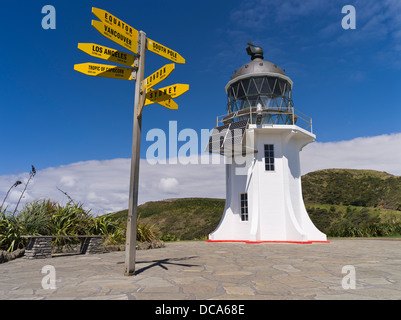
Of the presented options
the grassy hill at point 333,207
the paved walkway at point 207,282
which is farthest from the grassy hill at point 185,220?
the paved walkway at point 207,282

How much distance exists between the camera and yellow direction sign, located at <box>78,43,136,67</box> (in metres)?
5.51

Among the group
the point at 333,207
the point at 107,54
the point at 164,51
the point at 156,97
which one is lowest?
the point at 333,207

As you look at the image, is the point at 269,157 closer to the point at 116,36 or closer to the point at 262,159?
the point at 262,159

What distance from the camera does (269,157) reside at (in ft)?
50.0

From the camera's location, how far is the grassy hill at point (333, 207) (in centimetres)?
2998

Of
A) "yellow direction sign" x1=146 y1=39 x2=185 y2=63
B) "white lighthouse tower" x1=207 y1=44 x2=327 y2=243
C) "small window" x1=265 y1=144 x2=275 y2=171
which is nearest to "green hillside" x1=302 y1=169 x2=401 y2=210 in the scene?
"white lighthouse tower" x1=207 y1=44 x2=327 y2=243

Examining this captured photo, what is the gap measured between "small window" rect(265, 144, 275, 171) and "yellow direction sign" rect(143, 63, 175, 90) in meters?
10.7

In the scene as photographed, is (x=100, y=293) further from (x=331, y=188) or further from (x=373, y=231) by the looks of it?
(x=331, y=188)

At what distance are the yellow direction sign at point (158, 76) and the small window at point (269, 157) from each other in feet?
35.0

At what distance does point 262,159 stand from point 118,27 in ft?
36.3

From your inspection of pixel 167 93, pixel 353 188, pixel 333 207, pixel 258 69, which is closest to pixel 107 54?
pixel 167 93

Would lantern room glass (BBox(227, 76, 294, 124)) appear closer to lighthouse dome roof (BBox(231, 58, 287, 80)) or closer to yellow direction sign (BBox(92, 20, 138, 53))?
lighthouse dome roof (BBox(231, 58, 287, 80))

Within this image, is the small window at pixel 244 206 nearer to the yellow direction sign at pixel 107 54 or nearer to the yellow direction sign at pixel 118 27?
the yellow direction sign at pixel 107 54
